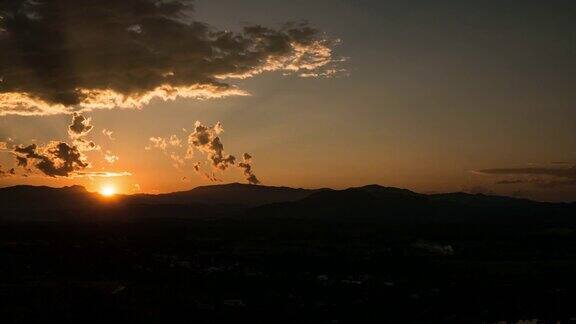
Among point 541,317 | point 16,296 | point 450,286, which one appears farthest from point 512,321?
point 16,296

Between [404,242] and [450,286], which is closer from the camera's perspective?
[450,286]

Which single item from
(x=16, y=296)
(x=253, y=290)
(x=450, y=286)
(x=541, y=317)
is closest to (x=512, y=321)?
(x=541, y=317)

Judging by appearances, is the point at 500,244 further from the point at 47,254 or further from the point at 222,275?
the point at 47,254

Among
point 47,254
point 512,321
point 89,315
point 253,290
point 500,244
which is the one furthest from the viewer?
point 500,244

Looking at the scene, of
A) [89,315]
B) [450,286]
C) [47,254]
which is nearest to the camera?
[89,315]

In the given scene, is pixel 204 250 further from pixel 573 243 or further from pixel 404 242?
pixel 573 243

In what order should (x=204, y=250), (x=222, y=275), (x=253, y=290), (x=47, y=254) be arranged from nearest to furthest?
(x=253, y=290) → (x=222, y=275) → (x=47, y=254) → (x=204, y=250)

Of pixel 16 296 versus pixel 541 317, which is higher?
pixel 16 296

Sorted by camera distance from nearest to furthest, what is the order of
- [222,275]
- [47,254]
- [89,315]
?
[89,315] → [222,275] → [47,254]

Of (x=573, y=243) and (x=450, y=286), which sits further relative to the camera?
(x=573, y=243)
